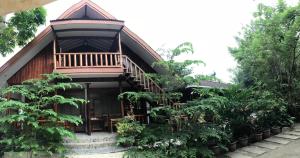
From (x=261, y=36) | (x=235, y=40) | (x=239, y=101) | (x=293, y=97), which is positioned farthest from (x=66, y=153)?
(x=235, y=40)

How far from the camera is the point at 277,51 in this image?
38.2 ft

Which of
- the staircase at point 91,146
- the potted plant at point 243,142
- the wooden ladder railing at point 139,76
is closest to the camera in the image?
the staircase at point 91,146

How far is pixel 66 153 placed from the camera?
29.4ft

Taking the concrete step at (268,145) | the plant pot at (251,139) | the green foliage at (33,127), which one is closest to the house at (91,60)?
the green foliage at (33,127)

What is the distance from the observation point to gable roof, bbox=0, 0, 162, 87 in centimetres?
1145

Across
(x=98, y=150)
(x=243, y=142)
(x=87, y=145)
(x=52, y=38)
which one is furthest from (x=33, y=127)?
(x=243, y=142)

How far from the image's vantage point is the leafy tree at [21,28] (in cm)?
976

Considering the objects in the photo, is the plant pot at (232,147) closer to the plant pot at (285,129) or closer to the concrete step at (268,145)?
the concrete step at (268,145)

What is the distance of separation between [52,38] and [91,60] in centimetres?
281

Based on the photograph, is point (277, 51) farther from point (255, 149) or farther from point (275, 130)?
point (255, 149)

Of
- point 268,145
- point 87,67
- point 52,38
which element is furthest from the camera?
point 52,38

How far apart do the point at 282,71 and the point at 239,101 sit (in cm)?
337

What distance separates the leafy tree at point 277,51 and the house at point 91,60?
4.37 metres

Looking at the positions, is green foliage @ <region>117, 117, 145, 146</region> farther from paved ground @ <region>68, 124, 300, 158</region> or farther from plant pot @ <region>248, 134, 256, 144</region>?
plant pot @ <region>248, 134, 256, 144</region>
